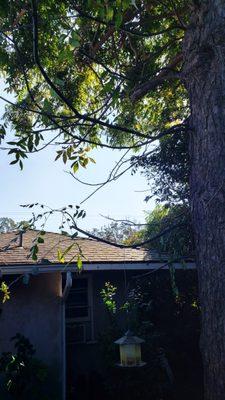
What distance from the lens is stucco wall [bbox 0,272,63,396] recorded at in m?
9.70

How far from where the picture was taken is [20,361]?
334 inches

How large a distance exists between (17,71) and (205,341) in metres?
6.77

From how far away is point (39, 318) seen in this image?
9.97 meters

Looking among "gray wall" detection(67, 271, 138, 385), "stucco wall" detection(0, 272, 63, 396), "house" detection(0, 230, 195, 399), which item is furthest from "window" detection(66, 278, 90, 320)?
"stucco wall" detection(0, 272, 63, 396)

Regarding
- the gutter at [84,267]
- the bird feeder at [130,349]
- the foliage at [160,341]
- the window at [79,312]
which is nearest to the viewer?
the bird feeder at [130,349]

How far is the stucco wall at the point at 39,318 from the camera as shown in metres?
9.70

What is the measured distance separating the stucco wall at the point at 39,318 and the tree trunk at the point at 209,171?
694cm

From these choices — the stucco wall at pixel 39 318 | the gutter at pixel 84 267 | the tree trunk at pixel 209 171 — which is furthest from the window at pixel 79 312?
the tree trunk at pixel 209 171

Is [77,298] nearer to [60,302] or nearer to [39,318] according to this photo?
[60,302]

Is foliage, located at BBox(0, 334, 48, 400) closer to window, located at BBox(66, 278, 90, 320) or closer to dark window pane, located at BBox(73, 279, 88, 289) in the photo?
window, located at BBox(66, 278, 90, 320)

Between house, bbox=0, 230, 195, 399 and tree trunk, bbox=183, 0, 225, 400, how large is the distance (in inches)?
192

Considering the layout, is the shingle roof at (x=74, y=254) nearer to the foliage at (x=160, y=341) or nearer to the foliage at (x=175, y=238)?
the foliage at (x=160, y=341)

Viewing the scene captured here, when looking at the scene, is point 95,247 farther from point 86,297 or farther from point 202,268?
point 202,268

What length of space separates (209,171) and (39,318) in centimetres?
740
